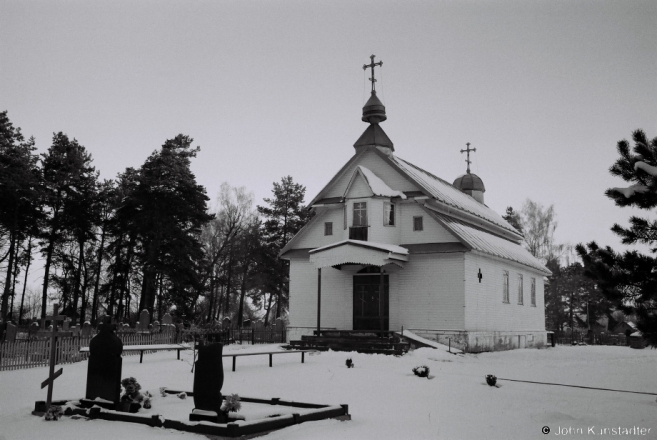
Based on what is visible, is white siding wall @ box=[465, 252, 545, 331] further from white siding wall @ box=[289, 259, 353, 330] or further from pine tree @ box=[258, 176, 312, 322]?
pine tree @ box=[258, 176, 312, 322]

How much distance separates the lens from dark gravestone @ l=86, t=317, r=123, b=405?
11.4 meters

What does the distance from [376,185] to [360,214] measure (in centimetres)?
148

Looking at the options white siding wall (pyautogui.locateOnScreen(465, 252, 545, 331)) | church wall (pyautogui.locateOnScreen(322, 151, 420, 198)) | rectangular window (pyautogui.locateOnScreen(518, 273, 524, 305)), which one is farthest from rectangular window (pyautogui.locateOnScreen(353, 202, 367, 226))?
rectangular window (pyautogui.locateOnScreen(518, 273, 524, 305))

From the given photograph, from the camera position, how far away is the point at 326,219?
2980 centimetres

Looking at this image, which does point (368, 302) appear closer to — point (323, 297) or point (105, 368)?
point (323, 297)

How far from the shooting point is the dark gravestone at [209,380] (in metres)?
10.3

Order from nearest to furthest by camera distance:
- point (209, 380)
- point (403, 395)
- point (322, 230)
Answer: point (209, 380), point (403, 395), point (322, 230)

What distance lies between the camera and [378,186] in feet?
91.3

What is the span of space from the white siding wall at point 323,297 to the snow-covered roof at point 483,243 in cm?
513

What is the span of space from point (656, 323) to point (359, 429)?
16.3 ft

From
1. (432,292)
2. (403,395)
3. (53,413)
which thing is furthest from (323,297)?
(53,413)

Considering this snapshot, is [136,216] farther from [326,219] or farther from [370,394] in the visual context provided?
[370,394]

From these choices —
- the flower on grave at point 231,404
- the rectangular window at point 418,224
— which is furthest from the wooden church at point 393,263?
the flower on grave at point 231,404

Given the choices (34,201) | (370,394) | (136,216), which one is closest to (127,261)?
(136,216)
